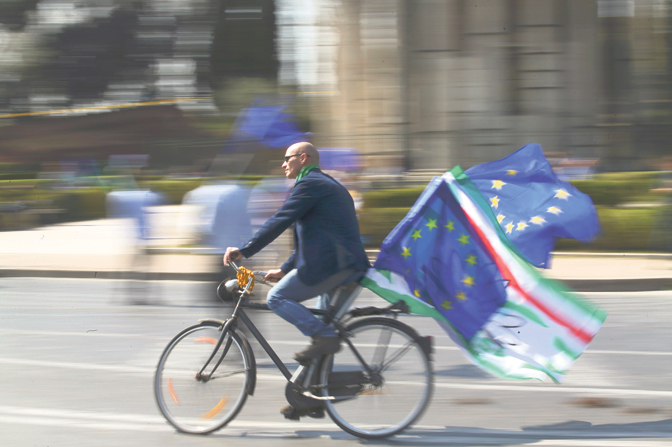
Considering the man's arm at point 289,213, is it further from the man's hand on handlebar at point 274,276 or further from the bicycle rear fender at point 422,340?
the bicycle rear fender at point 422,340

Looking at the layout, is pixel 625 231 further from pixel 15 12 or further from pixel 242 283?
pixel 15 12

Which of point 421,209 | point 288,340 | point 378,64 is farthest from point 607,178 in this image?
point 421,209

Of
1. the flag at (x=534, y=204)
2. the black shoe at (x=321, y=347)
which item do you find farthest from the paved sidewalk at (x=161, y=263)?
the flag at (x=534, y=204)

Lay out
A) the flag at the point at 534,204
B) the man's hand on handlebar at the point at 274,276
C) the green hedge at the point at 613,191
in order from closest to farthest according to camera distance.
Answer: the man's hand on handlebar at the point at 274,276 < the flag at the point at 534,204 < the green hedge at the point at 613,191

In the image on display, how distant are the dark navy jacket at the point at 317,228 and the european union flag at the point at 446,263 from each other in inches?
14.5

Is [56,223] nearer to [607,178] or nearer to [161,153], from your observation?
[607,178]

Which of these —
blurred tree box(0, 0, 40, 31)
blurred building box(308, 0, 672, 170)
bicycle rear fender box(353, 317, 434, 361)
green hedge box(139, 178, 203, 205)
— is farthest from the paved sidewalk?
blurred tree box(0, 0, 40, 31)

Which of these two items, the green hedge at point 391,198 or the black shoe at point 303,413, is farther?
the green hedge at point 391,198

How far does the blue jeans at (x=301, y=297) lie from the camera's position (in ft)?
14.1

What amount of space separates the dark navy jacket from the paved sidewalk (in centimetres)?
283

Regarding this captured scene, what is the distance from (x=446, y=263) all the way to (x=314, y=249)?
0.89m

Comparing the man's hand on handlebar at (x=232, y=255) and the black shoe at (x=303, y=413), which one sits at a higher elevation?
the man's hand on handlebar at (x=232, y=255)

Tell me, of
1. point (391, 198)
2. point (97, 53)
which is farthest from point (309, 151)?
point (97, 53)

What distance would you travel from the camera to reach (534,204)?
15.5 feet
